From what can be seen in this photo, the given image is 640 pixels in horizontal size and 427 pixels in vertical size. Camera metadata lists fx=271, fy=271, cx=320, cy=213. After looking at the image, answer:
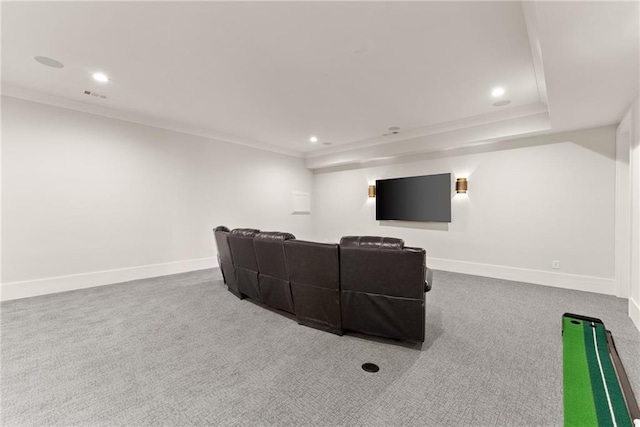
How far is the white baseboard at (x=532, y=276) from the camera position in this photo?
4020mm

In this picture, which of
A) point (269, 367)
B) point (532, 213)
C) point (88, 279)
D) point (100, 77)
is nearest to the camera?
point (269, 367)

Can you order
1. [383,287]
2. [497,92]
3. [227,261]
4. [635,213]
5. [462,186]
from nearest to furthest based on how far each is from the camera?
[383,287] → [635,213] → [497,92] → [227,261] → [462,186]

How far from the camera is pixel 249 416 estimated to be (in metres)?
1.61

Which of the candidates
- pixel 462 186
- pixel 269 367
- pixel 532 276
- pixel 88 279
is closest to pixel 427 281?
pixel 269 367

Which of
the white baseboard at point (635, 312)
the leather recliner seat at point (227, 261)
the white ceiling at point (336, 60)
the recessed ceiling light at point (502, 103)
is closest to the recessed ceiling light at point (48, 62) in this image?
the white ceiling at point (336, 60)

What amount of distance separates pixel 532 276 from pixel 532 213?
1060 mm

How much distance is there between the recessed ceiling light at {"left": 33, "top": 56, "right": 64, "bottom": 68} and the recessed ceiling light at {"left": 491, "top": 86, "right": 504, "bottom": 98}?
5369 mm

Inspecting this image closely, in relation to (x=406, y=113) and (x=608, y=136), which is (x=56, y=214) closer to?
(x=406, y=113)

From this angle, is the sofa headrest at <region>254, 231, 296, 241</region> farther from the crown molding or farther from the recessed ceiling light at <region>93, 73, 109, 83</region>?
the crown molding

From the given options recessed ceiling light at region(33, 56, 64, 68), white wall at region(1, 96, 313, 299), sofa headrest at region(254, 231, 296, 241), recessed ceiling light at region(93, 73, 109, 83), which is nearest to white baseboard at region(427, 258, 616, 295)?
sofa headrest at region(254, 231, 296, 241)

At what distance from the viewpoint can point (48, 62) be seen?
3.07 m

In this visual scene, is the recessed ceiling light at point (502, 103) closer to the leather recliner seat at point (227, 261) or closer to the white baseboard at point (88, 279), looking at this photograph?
the leather recliner seat at point (227, 261)

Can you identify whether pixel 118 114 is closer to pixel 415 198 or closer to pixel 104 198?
pixel 104 198

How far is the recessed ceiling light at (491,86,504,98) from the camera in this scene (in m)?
3.66
